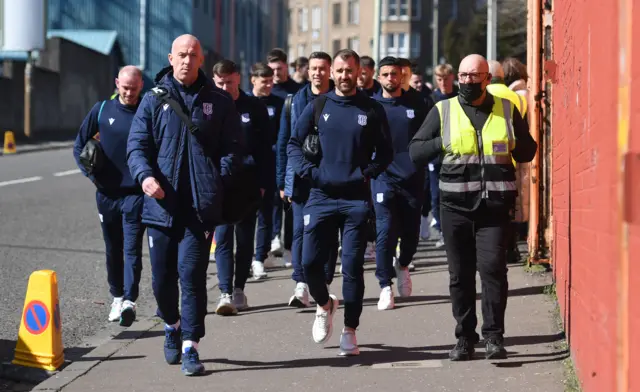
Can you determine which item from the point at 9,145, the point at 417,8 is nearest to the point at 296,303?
the point at 9,145

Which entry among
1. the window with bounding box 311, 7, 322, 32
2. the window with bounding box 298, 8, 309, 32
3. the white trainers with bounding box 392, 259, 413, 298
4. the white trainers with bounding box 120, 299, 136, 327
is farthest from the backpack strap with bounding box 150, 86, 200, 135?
the window with bounding box 298, 8, 309, 32

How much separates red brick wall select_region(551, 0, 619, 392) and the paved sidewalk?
0.33 meters

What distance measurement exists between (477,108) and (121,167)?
9.44 feet

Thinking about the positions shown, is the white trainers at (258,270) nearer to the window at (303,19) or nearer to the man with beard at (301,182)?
the man with beard at (301,182)

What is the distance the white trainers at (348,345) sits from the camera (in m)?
7.84

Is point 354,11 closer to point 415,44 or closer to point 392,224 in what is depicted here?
point 415,44

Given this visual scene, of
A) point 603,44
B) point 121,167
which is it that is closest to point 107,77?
point 121,167

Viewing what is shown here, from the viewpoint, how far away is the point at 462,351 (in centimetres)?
754

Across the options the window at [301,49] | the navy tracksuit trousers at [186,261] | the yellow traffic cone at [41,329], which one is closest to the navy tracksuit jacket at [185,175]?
the navy tracksuit trousers at [186,261]

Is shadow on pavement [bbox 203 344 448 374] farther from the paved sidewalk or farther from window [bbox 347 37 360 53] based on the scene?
window [bbox 347 37 360 53]

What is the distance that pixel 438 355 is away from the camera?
25.5 ft

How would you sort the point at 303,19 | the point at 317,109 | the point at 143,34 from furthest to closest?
the point at 303,19
the point at 143,34
the point at 317,109

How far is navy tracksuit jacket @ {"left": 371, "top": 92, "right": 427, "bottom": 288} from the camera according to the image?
32.8ft

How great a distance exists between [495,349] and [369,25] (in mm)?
103017
